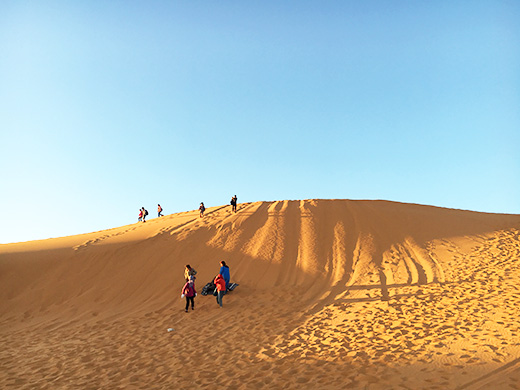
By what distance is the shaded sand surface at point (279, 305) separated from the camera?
9469 millimetres

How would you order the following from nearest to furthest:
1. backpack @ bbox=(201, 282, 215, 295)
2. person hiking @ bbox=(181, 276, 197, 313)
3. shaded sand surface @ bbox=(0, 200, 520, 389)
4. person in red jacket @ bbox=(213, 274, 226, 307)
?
shaded sand surface @ bbox=(0, 200, 520, 389), person hiking @ bbox=(181, 276, 197, 313), person in red jacket @ bbox=(213, 274, 226, 307), backpack @ bbox=(201, 282, 215, 295)

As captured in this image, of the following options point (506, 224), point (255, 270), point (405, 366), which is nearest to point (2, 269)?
point (255, 270)

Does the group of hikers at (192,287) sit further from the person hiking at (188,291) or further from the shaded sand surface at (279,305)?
the shaded sand surface at (279,305)

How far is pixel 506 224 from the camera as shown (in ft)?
82.7

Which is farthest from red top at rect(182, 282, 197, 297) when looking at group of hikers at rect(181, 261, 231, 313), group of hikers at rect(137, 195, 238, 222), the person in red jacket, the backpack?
group of hikers at rect(137, 195, 238, 222)

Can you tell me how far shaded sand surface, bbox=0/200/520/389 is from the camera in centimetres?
947

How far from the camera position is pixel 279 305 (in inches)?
606

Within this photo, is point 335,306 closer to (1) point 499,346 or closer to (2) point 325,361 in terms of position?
(2) point 325,361

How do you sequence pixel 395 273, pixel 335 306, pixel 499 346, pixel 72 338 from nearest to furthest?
pixel 499 346 → pixel 72 338 → pixel 335 306 → pixel 395 273

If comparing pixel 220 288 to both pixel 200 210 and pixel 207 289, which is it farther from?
pixel 200 210

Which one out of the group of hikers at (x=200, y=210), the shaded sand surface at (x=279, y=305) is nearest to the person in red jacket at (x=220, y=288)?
the shaded sand surface at (x=279, y=305)

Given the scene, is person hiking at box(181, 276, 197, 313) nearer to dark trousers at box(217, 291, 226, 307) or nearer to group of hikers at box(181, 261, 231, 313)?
group of hikers at box(181, 261, 231, 313)

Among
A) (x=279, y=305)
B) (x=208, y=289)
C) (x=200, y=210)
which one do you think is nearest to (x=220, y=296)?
(x=208, y=289)

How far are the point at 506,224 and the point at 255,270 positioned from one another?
56.8ft
